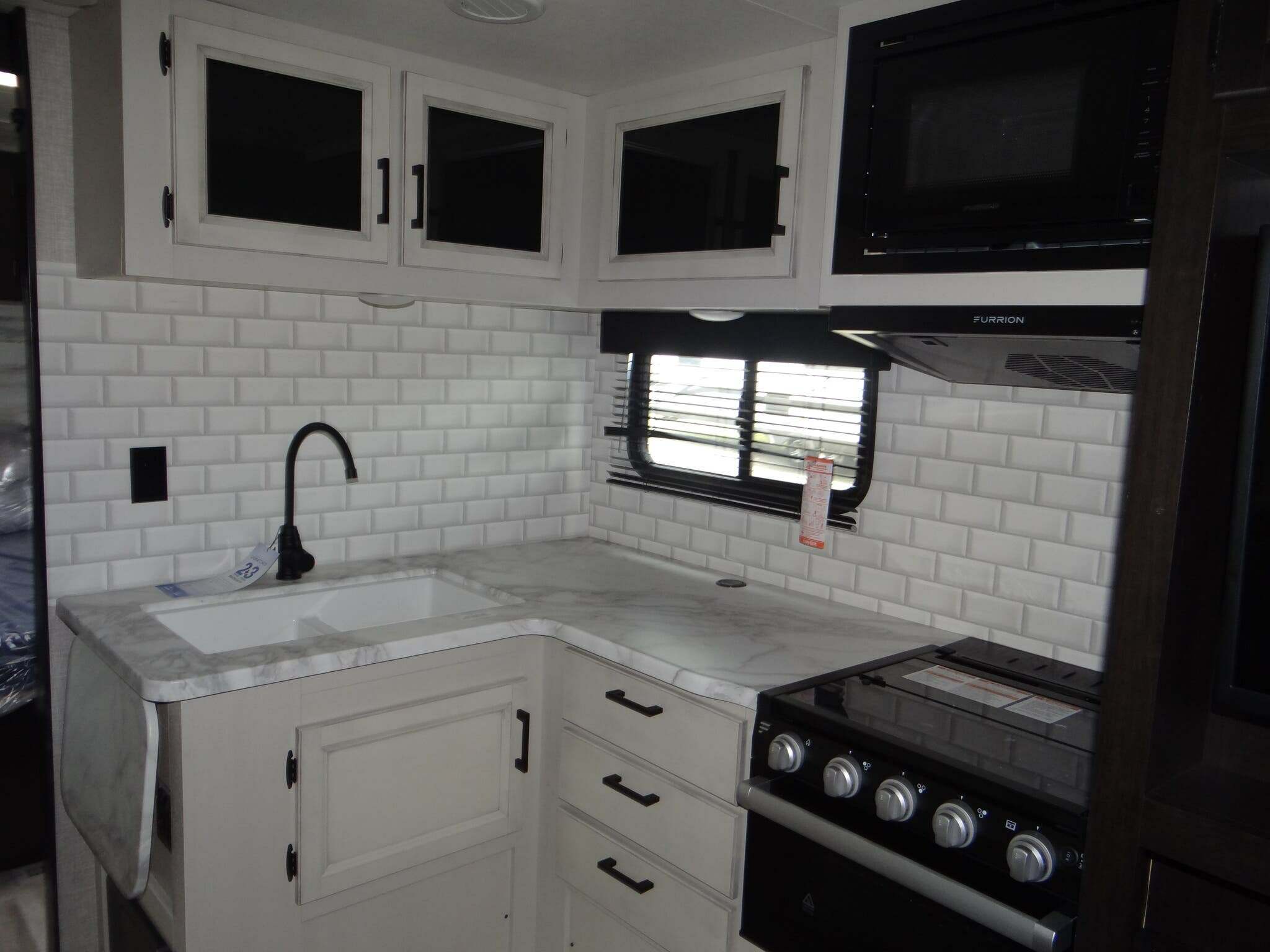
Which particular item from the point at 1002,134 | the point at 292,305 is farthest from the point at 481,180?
the point at 1002,134

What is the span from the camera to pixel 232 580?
225 cm

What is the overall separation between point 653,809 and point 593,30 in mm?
1638

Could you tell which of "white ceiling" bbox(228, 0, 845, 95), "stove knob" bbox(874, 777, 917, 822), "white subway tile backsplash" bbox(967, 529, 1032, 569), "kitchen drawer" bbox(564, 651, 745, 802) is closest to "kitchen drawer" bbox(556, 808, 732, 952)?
"kitchen drawer" bbox(564, 651, 745, 802)

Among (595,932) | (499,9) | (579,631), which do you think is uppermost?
(499,9)

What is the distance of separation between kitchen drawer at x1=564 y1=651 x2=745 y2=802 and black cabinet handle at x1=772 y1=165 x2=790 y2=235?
0.98m

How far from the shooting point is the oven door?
139 centimetres

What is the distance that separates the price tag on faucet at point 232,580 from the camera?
2.18 meters

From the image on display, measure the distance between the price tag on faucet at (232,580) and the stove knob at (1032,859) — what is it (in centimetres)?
174

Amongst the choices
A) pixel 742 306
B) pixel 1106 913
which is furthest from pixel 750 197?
pixel 1106 913

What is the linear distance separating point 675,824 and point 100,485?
4.89ft

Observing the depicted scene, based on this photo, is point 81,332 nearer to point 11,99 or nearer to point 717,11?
point 11,99

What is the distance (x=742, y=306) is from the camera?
2.08 m

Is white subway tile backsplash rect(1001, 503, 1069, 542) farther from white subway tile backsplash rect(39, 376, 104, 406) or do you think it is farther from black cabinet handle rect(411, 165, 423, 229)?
white subway tile backsplash rect(39, 376, 104, 406)

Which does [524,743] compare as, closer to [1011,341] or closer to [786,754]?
[786,754]
